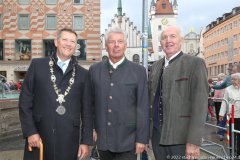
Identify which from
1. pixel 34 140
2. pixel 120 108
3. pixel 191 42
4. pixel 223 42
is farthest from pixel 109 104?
pixel 191 42

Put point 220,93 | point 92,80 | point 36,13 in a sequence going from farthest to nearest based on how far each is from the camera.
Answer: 1. point 36,13
2. point 220,93
3. point 92,80

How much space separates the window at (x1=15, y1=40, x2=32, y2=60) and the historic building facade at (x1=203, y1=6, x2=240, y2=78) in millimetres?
40702

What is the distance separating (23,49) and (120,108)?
33755 mm

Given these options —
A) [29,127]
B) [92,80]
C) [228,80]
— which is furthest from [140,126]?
[228,80]

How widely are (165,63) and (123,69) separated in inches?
20.6

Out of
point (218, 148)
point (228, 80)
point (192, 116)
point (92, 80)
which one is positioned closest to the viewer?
point (192, 116)

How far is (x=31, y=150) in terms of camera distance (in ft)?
11.8

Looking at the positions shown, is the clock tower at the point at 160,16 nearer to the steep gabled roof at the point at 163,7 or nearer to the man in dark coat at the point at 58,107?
the steep gabled roof at the point at 163,7

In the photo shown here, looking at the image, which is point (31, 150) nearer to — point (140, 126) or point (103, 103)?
point (103, 103)

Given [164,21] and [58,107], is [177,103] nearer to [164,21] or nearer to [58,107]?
[58,107]

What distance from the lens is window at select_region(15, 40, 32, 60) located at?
3562 cm

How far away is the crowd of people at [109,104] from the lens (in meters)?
3.60

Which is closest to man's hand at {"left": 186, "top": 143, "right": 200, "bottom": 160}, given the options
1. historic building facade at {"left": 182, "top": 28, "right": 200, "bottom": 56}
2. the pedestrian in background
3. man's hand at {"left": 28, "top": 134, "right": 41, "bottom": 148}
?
man's hand at {"left": 28, "top": 134, "right": 41, "bottom": 148}

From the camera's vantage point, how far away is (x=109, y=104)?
366 centimetres
